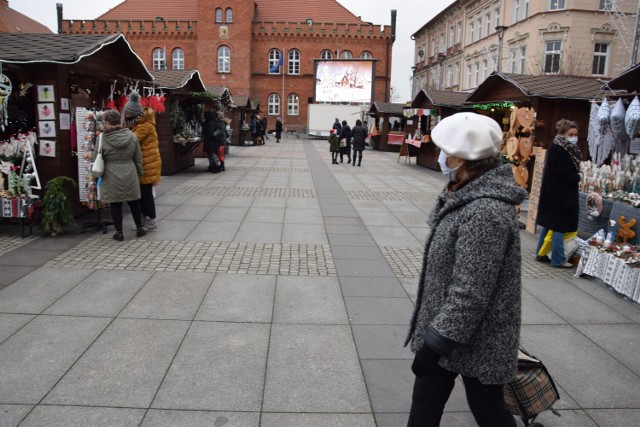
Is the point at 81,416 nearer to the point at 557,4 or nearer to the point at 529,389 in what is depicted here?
the point at 529,389

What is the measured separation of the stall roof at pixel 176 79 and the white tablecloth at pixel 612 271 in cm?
1108

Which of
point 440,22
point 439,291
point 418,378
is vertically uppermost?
point 440,22

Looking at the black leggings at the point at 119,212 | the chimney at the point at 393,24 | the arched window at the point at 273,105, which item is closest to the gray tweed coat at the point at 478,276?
the black leggings at the point at 119,212

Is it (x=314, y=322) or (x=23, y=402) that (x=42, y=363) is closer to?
(x=23, y=402)

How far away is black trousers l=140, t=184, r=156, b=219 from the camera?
8.05 metres

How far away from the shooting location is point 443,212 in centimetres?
238

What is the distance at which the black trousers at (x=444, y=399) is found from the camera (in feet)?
7.89

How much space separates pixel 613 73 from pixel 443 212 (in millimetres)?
35326

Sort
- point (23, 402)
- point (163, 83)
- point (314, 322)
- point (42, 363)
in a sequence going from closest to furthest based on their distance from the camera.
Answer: point (23, 402) < point (42, 363) < point (314, 322) < point (163, 83)

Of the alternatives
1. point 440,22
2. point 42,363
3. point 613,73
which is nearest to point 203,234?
point 42,363

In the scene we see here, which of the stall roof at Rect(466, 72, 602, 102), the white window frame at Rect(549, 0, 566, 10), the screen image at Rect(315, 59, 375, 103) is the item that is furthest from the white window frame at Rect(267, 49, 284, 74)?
the stall roof at Rect(466, 72, 602, 102)

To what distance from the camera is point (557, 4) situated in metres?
32.3

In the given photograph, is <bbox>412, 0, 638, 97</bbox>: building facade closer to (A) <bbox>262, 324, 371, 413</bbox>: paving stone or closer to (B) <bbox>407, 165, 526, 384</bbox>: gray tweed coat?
(A) <bbox>262, 324, 371, 413</bbox>: paving stone

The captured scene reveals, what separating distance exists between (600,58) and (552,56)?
276 cm
